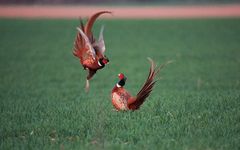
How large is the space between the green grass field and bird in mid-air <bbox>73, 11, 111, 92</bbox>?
2.38 feet

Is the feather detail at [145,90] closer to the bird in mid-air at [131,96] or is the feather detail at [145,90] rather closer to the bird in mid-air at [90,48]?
the bird in mid-air at [131,96]

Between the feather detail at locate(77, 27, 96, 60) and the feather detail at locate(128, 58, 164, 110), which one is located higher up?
the feather detail at locate(77, 27, 96, 60)

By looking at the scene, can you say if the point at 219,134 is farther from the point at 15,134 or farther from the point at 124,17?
the point at 124,17

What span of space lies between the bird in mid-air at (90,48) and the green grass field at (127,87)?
72cm

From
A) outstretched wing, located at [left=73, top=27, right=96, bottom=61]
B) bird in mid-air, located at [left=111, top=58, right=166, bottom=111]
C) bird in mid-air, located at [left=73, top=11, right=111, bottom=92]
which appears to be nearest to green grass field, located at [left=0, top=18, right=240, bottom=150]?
bird in mid-air, located at [left=111, top=58, right=166, bottom=111]

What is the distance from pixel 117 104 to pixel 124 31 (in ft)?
91.3

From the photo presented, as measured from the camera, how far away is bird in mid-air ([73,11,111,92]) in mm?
9938

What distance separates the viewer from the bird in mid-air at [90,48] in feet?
32.6

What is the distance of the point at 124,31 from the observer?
37.3 m

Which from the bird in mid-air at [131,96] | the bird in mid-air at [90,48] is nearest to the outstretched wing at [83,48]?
the bird in mid-air at [90,48]

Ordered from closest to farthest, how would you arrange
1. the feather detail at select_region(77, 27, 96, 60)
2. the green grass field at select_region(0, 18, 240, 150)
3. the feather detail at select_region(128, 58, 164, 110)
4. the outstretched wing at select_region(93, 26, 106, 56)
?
the green grass field at select_region(0, 18, 240, 150)
the feather detail at select_region(128, 58, 164, 110)
the feather detail at select_region(77, 27, 96, 60)
the outstretched wing at select_region(93, 26, 106, 56)

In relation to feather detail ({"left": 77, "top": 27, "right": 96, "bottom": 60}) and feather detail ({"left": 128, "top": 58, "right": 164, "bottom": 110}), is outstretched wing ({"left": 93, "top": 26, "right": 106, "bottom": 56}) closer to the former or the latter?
feather detail ({"left": 77, "top": 27, "right": 96, "bottom": 60})

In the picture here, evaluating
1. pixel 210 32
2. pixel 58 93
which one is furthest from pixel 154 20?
pixel 58 93

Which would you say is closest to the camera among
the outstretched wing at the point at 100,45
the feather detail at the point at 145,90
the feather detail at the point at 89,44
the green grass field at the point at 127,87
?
the green grass field at the point at 127,87
